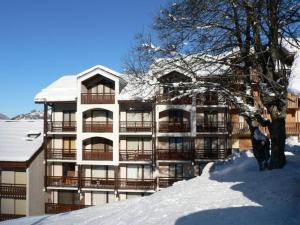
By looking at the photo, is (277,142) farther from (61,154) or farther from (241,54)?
(61,154)

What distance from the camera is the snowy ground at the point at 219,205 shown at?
10.0 m

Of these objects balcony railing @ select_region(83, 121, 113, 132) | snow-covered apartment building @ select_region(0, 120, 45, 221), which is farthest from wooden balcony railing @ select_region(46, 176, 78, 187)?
balcony railing @ select_region(83, 121, 113, 132)

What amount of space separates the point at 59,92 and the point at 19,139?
18.5ft

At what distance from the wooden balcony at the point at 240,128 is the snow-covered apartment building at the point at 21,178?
16086 millimetres

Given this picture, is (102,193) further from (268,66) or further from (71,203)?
(268,66)

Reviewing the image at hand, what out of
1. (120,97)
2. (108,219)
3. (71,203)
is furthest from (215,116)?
(108,219)

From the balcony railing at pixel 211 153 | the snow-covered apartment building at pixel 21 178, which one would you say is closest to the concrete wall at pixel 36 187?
the snow-covered apartment building at pixel 21 178

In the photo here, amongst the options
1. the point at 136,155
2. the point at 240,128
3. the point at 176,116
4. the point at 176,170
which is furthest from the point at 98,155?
the point at 240,128

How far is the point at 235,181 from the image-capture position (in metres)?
14.2

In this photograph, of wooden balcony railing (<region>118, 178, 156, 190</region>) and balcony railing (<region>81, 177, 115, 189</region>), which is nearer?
wooden balcony railing (<region>118, 178, 156, 190</region>)

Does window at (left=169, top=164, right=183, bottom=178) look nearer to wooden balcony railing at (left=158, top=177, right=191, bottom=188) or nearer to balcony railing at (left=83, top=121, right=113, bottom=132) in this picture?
wooden balcony railing at (left=158, top=177, right=191, bottom=188)

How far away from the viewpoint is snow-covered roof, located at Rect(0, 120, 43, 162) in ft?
108

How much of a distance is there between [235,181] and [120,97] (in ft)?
64.0

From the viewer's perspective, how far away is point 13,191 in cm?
3262
